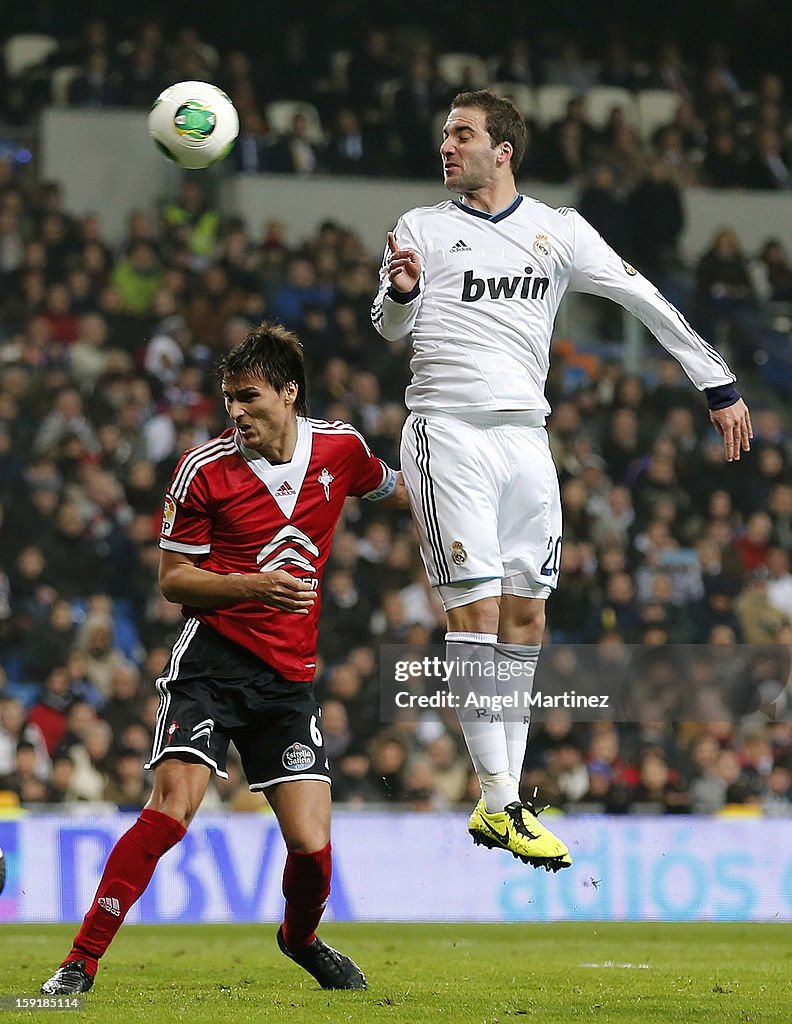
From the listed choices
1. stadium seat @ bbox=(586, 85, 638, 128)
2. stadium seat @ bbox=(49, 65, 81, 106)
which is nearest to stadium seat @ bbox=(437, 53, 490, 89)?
stadium seat @ bbox=(586, 85, 638, 128)

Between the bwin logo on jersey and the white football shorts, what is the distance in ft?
1.67

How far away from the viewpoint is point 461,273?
23.2ft

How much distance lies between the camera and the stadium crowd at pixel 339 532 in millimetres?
12703

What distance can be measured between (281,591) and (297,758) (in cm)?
72

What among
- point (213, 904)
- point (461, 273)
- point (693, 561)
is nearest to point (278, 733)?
point (461, 273)

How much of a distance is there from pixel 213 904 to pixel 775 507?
719 cm

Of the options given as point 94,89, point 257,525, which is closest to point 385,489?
point 257,525

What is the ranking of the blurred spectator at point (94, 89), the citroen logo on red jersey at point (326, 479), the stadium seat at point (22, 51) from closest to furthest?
the citroen logo on red jersey at point (326, 479) → the blurred spectator at point (94, 89) → the stadium seat at point (22, 51)

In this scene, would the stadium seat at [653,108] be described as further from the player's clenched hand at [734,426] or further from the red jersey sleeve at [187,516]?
the red jersey sleeve at [187,516]

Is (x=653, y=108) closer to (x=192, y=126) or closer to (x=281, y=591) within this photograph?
(x=192, y=126)

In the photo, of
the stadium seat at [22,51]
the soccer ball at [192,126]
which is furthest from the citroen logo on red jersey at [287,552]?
the stadium seat at [22,51]

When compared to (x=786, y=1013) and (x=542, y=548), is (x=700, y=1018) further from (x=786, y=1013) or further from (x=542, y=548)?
(x=542, y=548)

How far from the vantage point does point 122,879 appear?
6.33 metres

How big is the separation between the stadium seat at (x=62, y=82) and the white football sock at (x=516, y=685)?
12.9 metres
